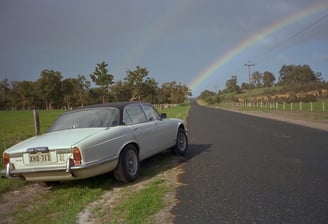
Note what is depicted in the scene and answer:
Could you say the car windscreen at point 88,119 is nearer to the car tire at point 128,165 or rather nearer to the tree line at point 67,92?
the car tire at point 128,165

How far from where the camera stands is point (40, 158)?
5.45 metres

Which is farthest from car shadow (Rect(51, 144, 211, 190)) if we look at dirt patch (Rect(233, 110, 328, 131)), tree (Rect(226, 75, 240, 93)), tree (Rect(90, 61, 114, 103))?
tree (Rect(226, 75, 240, 93))

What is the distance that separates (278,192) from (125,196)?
246 centimetres

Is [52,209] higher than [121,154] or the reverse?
the reverse

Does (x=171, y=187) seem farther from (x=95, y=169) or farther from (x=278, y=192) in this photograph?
(x=278, y=192)

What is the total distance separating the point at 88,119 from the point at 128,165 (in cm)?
130

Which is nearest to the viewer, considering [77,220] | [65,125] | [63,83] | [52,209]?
[77,220]

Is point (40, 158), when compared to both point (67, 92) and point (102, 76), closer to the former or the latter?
point (102, 76)

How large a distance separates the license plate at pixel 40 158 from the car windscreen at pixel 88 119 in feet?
4.16

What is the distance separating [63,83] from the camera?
4080 inches

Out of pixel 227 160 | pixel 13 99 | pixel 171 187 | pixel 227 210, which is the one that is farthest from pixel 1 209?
pixel 13 99

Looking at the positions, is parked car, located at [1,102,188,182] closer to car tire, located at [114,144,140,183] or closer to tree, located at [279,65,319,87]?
car tire, located at [114,144,140,183]

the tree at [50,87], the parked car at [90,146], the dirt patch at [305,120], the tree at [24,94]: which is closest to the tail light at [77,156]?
the parked car at [90,146]

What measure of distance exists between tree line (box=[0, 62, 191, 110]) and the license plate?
235ft
